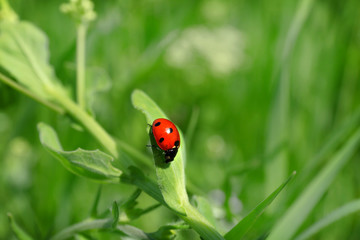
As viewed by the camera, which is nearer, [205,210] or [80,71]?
[205,210]

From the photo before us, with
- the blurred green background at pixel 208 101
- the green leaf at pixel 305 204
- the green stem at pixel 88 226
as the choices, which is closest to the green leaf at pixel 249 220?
the green leaf at pixel 305 204

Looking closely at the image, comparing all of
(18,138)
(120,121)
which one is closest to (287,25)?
(120,121)

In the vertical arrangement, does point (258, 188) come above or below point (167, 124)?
below

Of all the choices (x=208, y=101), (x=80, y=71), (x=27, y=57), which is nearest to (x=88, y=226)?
(x=80, y=71)

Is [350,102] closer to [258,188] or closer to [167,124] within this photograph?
[258,188]

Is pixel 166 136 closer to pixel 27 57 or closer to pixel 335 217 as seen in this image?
pixel 335 217

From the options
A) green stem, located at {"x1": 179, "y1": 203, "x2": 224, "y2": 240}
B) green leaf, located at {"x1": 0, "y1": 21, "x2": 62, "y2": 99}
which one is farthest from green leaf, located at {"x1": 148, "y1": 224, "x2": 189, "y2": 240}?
green leaf, located at {"x1": 0, "y1": 21, "x2": 62, "y2": 99}

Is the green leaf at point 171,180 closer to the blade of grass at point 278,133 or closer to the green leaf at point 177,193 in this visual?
the green leaf at point 177,193

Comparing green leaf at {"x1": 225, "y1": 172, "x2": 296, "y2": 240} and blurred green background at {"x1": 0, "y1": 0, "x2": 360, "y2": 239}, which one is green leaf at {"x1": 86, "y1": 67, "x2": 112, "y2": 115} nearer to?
blurred green background at {"x1": 0, "y1": 0, "x2": 360, "y2": 239}
